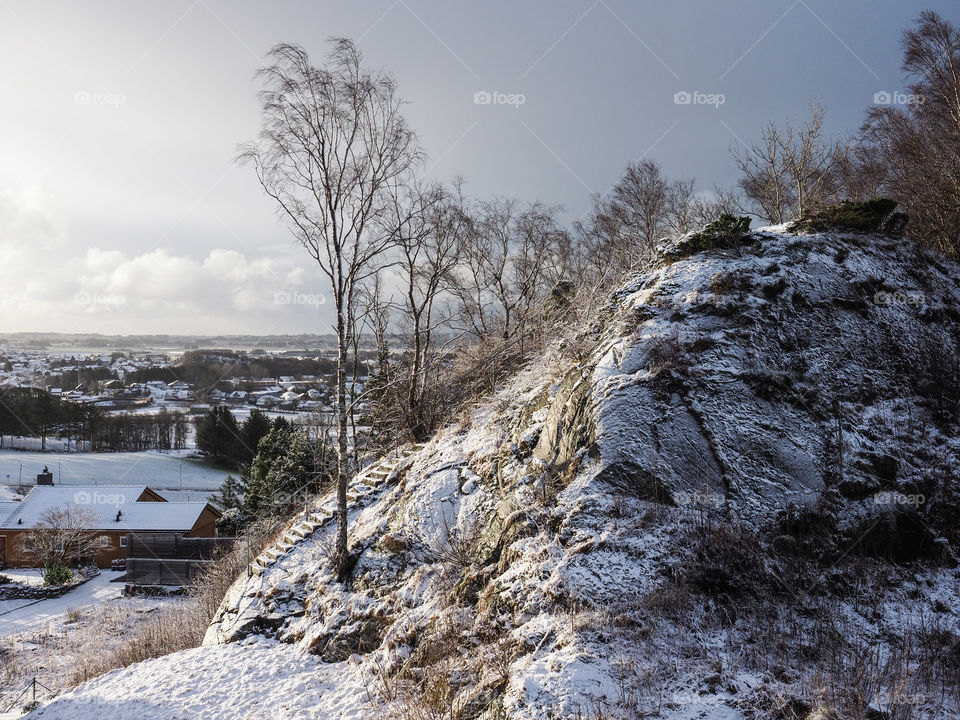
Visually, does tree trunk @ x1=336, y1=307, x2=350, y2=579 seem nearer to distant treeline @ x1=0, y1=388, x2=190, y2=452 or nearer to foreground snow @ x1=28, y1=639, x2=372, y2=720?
foreground snow @ x1=28, y1=639, x2=372, y2=720

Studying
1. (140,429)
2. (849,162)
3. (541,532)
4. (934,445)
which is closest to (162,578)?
(541,532)

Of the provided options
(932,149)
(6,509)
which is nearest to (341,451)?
(932,149)

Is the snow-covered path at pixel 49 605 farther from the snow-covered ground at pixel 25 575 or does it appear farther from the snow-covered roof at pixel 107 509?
the snow-covered roof at pixel 107 509

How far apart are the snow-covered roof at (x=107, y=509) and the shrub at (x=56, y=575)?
195 inches

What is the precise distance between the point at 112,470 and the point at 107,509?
2413cm

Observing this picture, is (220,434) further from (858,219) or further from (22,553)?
(858,219)

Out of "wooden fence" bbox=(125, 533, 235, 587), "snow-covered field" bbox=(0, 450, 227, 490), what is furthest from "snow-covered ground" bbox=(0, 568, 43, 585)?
"snow-covered field" bbox=(0, 450, 227, 490)

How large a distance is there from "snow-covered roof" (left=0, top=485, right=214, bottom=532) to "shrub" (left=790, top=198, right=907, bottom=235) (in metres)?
39.7

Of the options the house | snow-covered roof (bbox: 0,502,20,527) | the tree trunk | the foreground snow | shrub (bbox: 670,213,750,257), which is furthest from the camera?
snow-covered roof (bbox: 0,502,20,527)

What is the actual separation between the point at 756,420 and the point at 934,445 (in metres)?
2.72

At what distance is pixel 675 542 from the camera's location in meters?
6.69

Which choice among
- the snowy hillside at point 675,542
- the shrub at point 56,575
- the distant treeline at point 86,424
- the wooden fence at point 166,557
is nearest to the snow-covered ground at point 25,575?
the shrub at point 56,575

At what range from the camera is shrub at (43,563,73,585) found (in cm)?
2956

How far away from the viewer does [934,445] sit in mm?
7887
